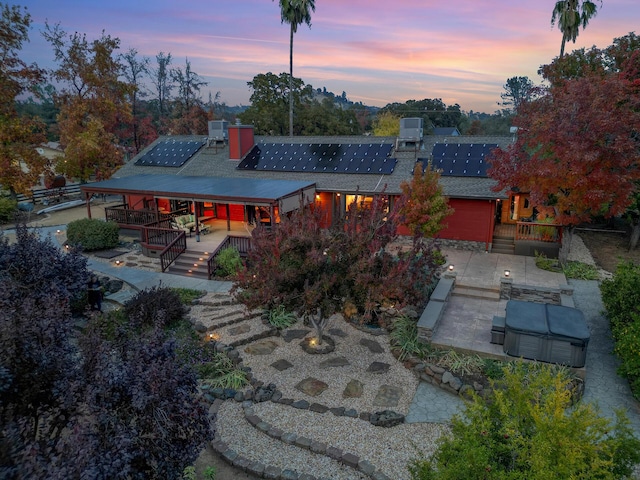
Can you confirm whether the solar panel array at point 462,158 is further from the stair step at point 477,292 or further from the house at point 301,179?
the stair step at point 477,292

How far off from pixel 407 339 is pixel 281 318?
3.83 m

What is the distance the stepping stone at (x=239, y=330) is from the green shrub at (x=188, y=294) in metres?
2.66

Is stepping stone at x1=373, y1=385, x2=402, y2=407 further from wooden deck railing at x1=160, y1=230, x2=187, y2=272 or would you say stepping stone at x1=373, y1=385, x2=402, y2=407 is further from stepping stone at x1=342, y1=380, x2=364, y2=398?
wooden deck railing at x1=160, y1=230, x2=187, y2=272

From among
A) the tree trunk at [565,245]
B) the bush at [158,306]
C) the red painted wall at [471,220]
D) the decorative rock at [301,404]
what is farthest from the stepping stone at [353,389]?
the tree trunk at [565,245]

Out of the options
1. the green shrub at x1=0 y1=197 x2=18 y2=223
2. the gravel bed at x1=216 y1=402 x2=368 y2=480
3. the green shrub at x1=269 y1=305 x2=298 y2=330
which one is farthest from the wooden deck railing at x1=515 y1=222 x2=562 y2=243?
the green shrub at x1=0 y1=197 x2=18 y2=223

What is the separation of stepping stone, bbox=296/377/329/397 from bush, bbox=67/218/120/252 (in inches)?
574

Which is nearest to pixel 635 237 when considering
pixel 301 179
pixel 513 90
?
pixel 301 179

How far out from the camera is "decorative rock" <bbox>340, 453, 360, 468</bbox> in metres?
6.86

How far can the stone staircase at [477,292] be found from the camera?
1375 centimetres

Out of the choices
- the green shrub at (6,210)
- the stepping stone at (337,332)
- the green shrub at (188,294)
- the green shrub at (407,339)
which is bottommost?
the stepping stone at (337,332)

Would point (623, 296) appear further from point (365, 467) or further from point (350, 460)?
point (350, 460)

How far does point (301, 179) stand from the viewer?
22125 millimetres

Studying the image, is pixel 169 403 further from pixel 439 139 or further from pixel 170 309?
pixel 439 139

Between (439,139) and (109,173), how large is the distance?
2563 cm
